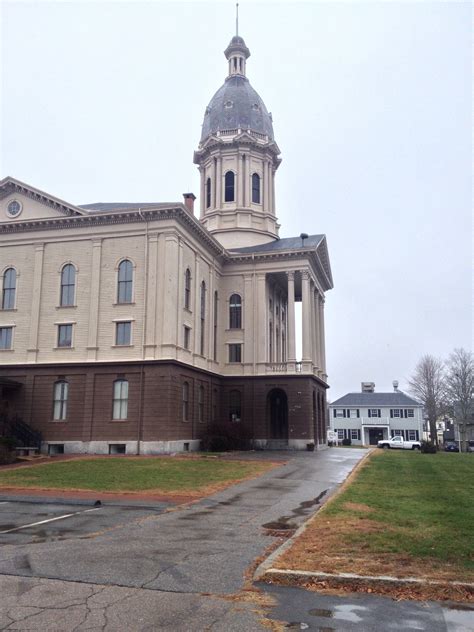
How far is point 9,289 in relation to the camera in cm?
4088

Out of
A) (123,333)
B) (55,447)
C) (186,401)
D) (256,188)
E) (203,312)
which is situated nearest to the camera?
(55,447)

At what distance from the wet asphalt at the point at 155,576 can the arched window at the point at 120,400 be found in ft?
70.8

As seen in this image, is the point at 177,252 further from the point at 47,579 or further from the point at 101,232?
the point at 47,579

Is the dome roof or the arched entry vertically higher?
the dome roof

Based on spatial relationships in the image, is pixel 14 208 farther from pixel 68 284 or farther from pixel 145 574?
pixel 145 574

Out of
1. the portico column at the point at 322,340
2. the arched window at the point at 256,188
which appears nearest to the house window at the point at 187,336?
the portico column at the point at 322,340

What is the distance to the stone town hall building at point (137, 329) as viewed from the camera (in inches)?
1454

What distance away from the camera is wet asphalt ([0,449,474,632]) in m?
6.60

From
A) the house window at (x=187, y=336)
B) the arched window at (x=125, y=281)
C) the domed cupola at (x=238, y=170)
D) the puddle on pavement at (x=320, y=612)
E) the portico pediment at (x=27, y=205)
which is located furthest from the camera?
the domed cupola at (x=238, y=170)

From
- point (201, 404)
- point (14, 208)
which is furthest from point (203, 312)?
point (14, 208)

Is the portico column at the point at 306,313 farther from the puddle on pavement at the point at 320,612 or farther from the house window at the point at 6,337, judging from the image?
the puddle on pavement at the point at 320,612

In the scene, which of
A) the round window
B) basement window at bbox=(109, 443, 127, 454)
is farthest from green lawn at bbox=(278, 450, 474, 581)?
the round window

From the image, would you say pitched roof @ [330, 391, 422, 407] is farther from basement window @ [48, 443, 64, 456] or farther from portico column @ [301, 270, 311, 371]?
basement window @ [48, 443, 64, 456]

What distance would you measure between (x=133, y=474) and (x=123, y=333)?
1524cm
